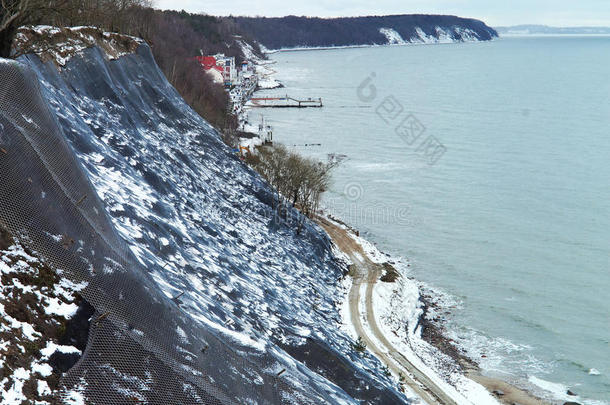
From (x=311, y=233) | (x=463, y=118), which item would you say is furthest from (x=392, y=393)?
(x=463, y=118)

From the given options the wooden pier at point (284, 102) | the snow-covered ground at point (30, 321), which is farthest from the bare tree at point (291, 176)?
the wooden pier at point (284, 102)

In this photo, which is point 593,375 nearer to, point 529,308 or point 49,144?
point 529,308

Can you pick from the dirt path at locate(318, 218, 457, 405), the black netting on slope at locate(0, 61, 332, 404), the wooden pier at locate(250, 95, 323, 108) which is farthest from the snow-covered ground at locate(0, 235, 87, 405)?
the wooden pier at locate(250, 95, 323, 108)

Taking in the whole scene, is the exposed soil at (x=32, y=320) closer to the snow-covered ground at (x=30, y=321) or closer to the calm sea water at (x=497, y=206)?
the snow-covered ground at (x=30, y=321)

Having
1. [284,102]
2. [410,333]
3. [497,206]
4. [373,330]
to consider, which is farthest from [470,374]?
[284,102]

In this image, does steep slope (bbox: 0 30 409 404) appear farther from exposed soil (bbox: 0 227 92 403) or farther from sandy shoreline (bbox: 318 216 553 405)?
sandy shoreline (bbox: 318 216 553 405)
